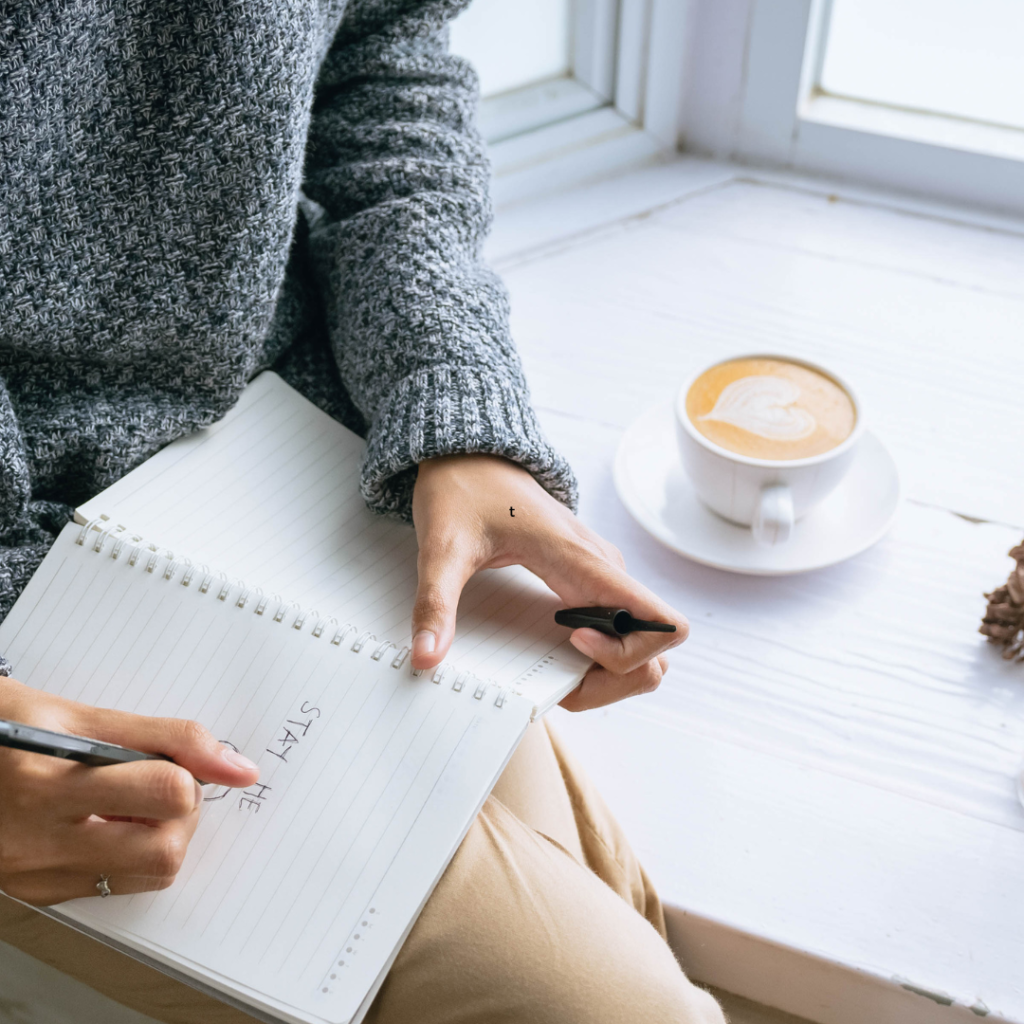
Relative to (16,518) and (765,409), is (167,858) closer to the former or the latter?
(16,518)

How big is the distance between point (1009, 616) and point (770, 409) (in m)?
0.24

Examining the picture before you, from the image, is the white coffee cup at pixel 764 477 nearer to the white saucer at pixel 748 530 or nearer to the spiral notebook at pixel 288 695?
the white saucer at pixel 748 530

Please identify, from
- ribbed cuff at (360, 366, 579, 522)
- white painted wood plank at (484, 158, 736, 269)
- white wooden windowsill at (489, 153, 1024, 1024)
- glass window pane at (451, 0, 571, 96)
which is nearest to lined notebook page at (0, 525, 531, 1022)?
ribbed cuff at (360, 366, 579, 522)

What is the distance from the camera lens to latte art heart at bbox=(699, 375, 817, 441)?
0.76 m

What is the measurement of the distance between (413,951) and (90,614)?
9.9 inches

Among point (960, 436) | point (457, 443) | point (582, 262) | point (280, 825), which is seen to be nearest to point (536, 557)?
point (457, 443)

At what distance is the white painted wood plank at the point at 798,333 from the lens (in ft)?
3.02

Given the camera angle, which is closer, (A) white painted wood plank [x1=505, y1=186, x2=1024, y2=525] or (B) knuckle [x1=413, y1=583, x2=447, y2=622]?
(B) knuckle [x1=413, y1=583, x2=447, y2=622]

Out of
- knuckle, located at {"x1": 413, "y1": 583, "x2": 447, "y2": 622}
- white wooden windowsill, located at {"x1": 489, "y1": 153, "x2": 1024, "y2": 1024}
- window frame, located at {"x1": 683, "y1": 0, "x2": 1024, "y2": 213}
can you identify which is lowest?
white wooden windowsill, located at {"x1": 489, "y1": 153, "x2": 1024, "y2": 1024}

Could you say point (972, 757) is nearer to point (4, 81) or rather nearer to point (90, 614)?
point (90, 614)

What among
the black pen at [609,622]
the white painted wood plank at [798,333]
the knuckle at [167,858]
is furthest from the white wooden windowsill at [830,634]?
the knuckle at [167,858]

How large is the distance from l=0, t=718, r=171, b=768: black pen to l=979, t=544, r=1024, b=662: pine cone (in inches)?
23.3

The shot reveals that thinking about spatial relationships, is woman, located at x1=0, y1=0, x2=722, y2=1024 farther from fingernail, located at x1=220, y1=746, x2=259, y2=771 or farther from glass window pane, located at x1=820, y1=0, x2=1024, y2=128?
glass window pane, located at x1=820, y1=0, x2=1024, y2=128

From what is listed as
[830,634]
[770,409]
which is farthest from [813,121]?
[830,634]
